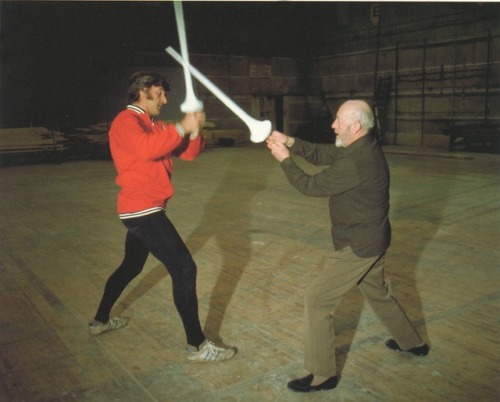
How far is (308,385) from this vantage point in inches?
115

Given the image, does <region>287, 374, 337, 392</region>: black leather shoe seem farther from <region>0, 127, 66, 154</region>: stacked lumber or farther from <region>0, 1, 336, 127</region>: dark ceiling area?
<region>0, 1, 336, 127</region>: dark ceiling area

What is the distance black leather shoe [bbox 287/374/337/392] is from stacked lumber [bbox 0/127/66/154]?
16279mm

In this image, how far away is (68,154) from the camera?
18641 mm

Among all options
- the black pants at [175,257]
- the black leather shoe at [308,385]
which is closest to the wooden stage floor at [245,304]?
the black leather shoe at [308,385]

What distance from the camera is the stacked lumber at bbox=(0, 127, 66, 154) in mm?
16953

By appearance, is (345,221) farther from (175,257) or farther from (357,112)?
(175,257)

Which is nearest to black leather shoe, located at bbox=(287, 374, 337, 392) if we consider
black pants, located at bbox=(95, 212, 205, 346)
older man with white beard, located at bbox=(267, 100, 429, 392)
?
older man with white beard, located at bbox=(267, 100, 429, 392)

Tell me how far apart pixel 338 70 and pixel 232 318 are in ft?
68.6

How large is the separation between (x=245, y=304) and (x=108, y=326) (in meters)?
1.20

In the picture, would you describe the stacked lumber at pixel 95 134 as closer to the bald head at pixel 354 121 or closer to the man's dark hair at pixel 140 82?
the man's dark hair at pixel 140 82

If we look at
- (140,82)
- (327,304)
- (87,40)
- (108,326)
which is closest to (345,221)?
(327,304)

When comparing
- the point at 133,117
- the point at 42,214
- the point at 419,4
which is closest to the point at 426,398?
the point at 133,117

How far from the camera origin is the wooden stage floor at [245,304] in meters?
3.05

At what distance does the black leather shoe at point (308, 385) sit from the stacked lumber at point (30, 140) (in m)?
16.3
